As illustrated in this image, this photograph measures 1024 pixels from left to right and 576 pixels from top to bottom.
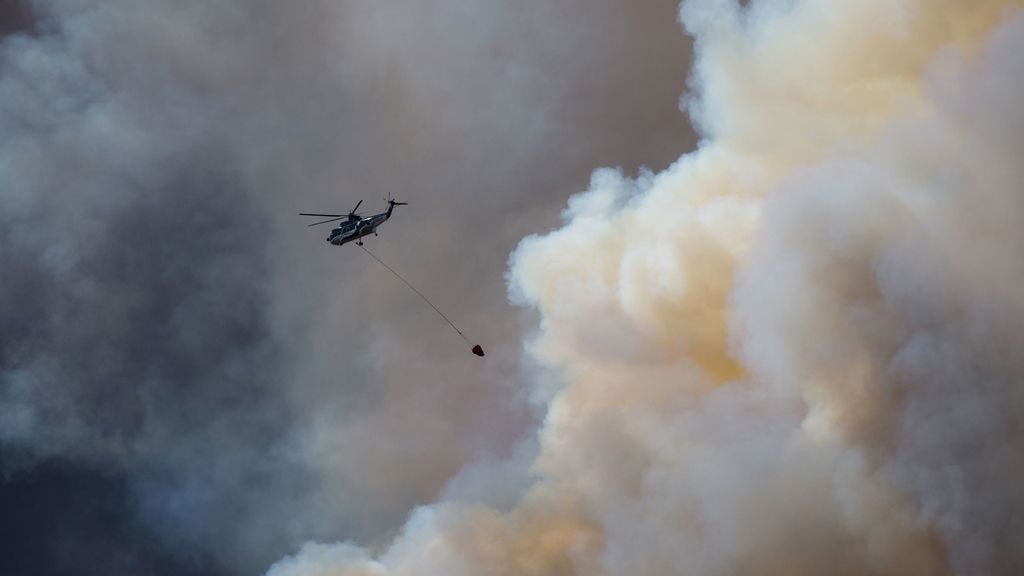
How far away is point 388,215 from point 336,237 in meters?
7.12

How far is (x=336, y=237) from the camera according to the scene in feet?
396

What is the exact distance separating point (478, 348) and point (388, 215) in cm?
2175

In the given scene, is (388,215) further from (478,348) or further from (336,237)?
(478,348)

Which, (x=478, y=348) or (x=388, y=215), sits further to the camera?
(x=388, y=215)

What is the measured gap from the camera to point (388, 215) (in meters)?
119

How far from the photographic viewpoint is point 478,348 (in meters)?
107

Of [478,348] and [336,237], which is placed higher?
[336,237]

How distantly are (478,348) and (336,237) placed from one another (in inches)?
989

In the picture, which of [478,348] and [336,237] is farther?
[336,237]

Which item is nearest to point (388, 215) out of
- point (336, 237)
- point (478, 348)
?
point (336, 237)

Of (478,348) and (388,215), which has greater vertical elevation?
(388,215)
